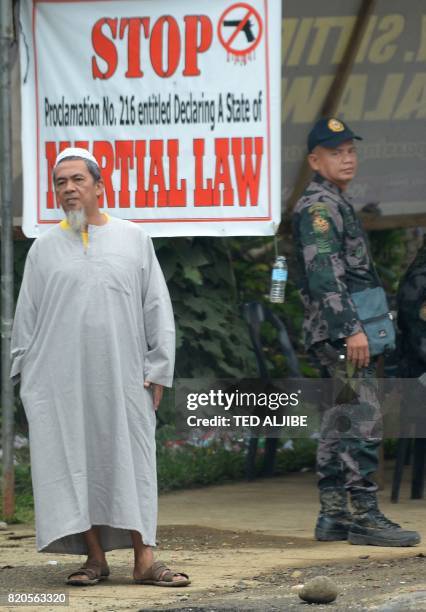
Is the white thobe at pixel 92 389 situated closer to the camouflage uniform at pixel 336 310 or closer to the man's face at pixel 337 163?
the camouflage uniform at pixel 336 310

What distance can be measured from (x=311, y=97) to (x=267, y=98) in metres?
1.55

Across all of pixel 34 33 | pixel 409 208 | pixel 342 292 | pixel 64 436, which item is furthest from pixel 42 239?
pixel 409 208

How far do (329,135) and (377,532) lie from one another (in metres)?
1.79

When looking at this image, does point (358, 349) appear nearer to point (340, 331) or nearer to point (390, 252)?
point (340, 331)

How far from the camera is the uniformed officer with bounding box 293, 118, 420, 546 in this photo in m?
6.63

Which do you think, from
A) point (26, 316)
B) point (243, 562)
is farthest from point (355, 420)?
point (26, 316)

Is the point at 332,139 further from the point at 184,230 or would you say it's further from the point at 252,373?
the point at 252,373

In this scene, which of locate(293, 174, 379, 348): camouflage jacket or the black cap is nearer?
locate(293, 174, 379, 348): camouflage jacket

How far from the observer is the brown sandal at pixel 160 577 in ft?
18.7

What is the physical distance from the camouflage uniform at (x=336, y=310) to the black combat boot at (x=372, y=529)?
0.05 metres

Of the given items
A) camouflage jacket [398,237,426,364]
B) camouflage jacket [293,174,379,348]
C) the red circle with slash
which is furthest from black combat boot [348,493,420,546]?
the red circle with slash

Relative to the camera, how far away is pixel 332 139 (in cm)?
688

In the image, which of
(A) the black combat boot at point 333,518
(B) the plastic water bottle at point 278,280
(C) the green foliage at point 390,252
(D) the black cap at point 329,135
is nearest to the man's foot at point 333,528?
(A) the black combat boot at point 333,518

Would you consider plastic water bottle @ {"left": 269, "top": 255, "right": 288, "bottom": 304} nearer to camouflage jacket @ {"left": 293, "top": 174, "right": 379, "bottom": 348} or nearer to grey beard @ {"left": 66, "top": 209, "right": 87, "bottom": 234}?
camouflage jacket @ {"left": 293, "top": 174, "right": 379, "bottom": 348}
